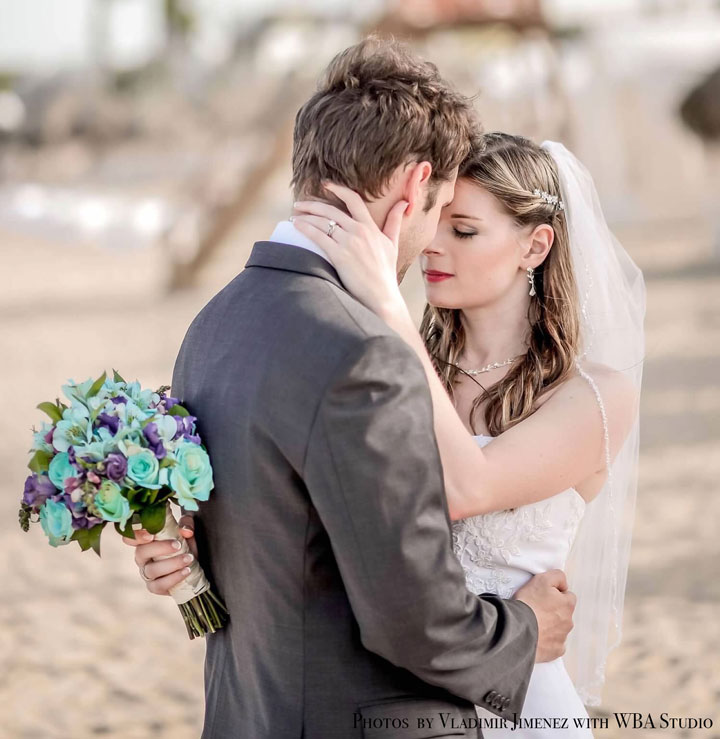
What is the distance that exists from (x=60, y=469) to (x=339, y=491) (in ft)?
1.95

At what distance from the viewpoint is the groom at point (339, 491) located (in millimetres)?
1757

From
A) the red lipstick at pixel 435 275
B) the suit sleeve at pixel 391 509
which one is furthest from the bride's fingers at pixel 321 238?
the red lipstick at pixel 435 275

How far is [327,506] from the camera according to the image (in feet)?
5.78

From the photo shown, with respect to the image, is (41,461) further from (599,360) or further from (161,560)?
(599,360)

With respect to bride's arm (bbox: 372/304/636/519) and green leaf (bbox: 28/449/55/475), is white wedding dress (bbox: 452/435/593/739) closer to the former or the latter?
bride's arm (bbox: 372/304/636/519)

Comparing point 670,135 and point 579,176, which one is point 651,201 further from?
point 579,176

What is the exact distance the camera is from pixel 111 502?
6.17 ft

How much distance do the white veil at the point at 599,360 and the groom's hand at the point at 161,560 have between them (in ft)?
4.22

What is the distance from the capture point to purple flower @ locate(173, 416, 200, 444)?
6.30 feet

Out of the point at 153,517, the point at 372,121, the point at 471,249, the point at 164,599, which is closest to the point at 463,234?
the point at 471,249

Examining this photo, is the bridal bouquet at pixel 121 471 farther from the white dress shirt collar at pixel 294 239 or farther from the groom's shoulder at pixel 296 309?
the white dress shirt collar at pixel 294 239

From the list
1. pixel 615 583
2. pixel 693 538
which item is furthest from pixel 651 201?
pixel 615 583

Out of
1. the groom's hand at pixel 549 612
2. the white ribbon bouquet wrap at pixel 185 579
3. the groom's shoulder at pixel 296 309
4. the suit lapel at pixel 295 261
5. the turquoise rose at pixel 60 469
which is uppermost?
the suit lapel at pixel 295 261

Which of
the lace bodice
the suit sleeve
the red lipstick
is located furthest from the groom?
the red lipstick
